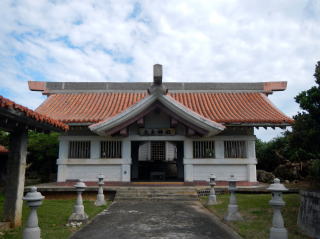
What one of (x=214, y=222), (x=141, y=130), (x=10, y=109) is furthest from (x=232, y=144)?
(x=10, y=109)

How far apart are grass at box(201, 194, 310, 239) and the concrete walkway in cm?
32

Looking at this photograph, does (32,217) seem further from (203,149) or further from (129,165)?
(203,149)

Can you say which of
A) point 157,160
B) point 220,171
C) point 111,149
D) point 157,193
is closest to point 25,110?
point 157,193

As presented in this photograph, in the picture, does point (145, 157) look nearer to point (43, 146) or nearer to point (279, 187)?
point (43, 146)

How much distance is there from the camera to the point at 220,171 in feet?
45.9

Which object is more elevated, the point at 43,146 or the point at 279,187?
the point at 43,146

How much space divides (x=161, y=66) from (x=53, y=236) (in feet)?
27.3

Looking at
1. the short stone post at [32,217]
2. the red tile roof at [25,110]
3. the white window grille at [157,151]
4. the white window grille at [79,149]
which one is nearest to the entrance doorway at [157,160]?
the white window grille at [157,151]

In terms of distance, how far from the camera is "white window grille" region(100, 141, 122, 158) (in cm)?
1411

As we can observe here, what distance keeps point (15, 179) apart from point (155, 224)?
3.55m

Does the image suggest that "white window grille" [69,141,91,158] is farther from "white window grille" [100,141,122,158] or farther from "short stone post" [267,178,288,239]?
"short stone post" [267,178,288,239]

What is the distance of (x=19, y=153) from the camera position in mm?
7293

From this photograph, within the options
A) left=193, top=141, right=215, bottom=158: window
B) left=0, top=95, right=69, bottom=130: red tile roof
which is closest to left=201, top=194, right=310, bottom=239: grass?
left=193, top=141, right=215, bottom=158: window

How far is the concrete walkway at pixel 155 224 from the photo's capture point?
6457mm
